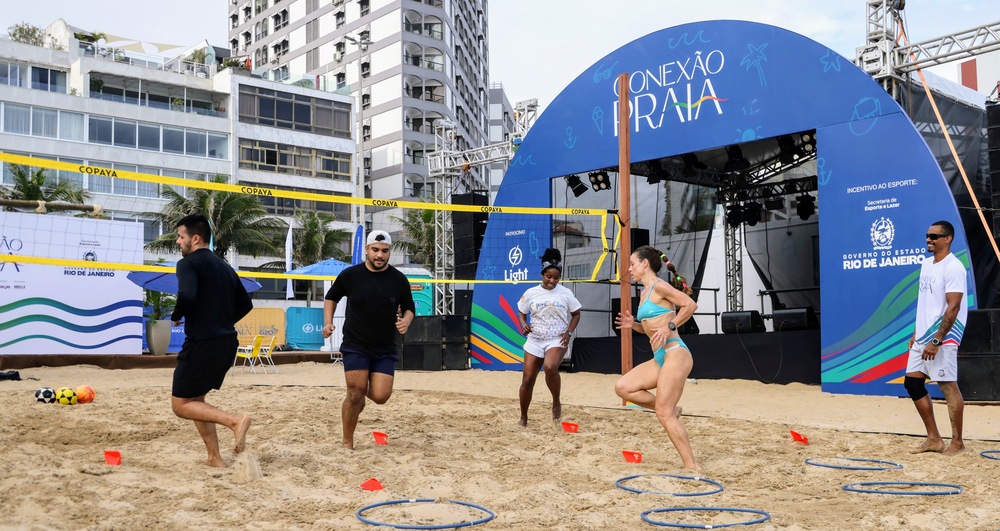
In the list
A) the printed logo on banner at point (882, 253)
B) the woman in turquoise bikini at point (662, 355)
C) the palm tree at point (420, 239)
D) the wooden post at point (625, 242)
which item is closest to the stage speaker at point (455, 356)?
the wooden post at point (625, 242)

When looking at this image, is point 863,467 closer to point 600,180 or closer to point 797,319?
point 797,319

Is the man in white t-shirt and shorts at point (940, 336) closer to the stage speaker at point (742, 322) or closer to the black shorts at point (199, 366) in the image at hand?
the black shorts at point (199, 366)

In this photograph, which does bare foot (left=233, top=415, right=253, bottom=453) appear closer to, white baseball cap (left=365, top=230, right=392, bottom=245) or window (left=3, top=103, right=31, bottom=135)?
white baseball cap (left=365, top=230, right=392, bottom=245)

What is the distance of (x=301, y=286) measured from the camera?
34.4 m

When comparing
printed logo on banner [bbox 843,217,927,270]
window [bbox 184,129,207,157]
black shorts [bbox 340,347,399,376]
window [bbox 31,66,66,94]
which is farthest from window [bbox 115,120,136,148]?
black shorts [bbox 340,347,399,376]

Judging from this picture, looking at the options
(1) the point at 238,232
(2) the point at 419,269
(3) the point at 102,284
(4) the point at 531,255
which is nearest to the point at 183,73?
(1) the point at 238,232

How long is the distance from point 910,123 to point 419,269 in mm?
26897

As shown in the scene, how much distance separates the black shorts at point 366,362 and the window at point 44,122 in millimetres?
30945

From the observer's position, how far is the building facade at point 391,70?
45.2 metres

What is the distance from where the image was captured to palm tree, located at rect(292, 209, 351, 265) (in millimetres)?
36031

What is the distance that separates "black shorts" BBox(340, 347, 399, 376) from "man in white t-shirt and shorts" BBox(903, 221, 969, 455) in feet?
11.6

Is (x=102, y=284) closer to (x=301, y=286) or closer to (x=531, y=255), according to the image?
(x=531, y=255)

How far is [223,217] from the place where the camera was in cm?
3152

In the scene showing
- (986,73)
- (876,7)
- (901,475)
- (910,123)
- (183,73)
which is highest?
(183,73)
